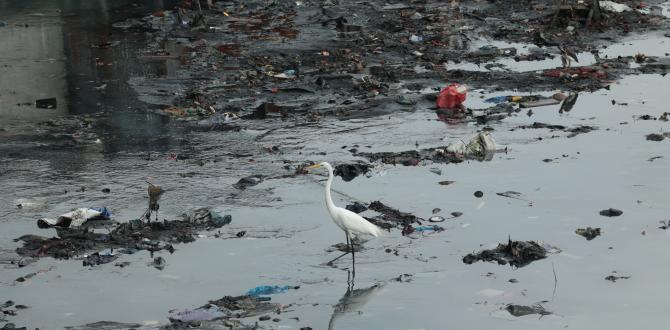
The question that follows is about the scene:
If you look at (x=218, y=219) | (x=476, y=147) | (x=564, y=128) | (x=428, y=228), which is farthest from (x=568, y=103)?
(x=218, y=219)

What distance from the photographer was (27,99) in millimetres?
13125

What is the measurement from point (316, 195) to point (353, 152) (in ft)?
4.26

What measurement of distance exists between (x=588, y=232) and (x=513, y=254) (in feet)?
2.96

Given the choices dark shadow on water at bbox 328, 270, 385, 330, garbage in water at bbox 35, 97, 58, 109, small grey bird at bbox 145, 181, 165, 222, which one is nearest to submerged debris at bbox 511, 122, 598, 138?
small grey bird at bbox 145, 181, 165, 222

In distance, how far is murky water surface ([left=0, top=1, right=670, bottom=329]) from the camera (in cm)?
704

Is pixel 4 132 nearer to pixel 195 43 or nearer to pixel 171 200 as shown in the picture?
pixel 171 200

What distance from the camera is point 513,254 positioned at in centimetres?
783

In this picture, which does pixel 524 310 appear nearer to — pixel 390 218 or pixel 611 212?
pixel 390 218

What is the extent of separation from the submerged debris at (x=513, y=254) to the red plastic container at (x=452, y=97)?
4518 millimetres

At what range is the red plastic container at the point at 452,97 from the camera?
40.3 feet

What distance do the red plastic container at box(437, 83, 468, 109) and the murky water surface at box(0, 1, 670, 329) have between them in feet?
0.86

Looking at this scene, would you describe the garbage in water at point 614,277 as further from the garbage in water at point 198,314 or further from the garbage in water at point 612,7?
the garbage in water at point 612,7

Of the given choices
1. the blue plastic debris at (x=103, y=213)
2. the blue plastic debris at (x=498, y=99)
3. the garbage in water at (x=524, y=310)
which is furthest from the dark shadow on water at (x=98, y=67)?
the garbage in water at (x=524, y=310)

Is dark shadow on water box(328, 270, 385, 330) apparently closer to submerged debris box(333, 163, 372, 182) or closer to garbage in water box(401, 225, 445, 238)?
garbage in water box(401, 225, 445, 238)
